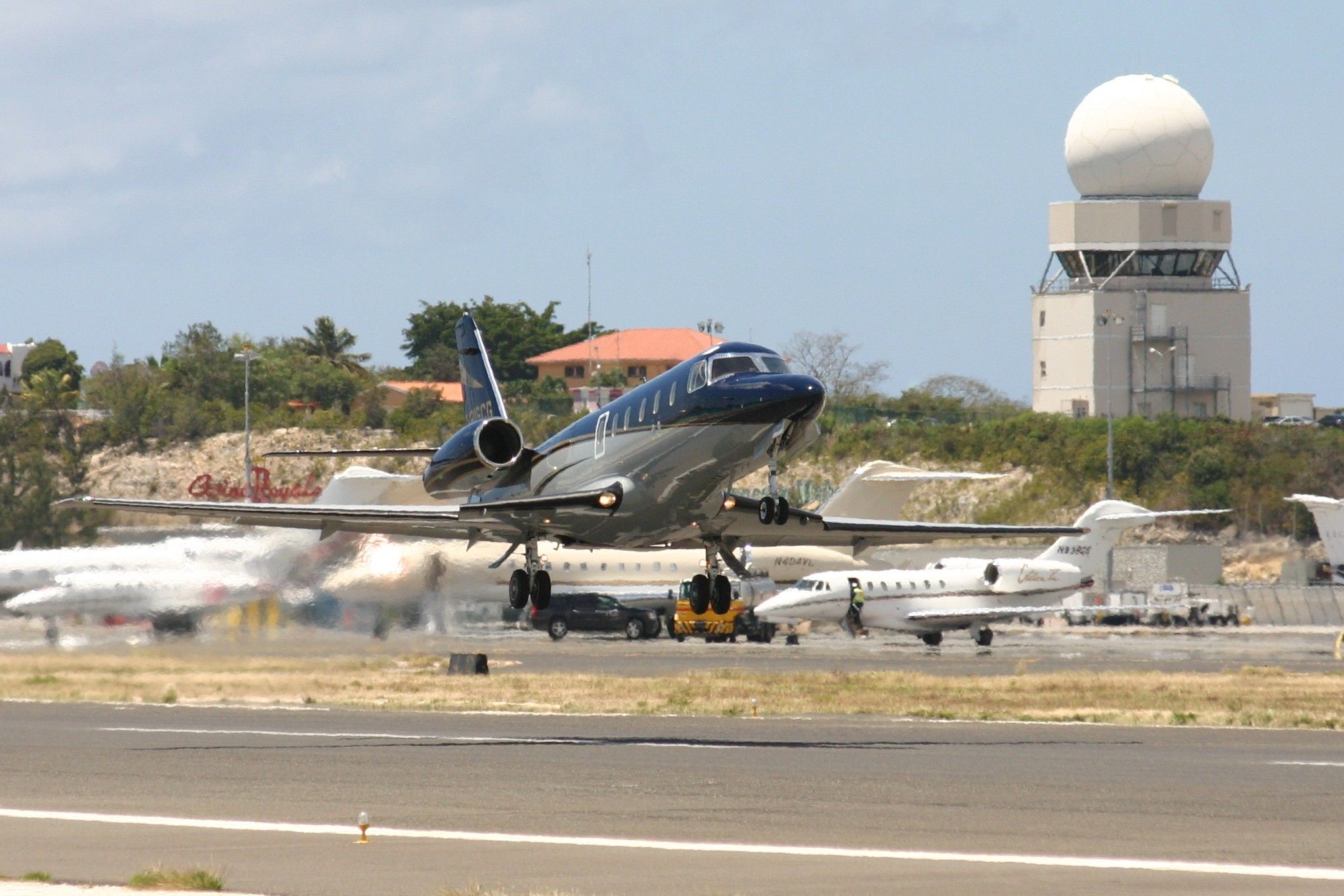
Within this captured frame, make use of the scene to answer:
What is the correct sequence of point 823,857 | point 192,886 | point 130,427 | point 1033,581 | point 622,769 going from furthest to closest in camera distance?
1. point 130,427
2. point 1033,581
3. point 622,769
4. point 823,857
5. point 192,886

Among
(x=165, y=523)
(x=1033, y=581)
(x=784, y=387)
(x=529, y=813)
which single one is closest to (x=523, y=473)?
(x=784, y=387)

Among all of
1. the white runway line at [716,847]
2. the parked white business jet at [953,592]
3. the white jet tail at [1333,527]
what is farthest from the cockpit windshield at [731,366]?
the white jet tail at [1333,527]

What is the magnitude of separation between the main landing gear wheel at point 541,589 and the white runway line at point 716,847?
1090cm

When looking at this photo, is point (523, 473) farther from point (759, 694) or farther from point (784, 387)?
point (759, 694)

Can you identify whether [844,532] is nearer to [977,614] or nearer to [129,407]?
[977,614]

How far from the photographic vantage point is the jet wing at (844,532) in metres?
31.3

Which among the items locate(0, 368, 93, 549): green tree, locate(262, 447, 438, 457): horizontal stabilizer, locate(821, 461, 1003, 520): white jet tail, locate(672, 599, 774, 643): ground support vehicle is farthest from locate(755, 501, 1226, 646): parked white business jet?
locate(262, 447, 438, 457): horizontal stabilizer

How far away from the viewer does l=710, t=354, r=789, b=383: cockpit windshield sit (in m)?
26.2

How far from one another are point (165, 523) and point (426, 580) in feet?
77.7

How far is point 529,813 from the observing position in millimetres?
20578

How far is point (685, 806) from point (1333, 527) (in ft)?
152

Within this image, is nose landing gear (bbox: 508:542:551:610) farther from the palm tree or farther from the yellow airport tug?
the palm tree

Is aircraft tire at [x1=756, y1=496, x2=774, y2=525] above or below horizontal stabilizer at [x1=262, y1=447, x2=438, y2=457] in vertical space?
below

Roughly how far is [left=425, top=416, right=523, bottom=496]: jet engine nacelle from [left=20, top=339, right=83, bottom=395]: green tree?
411 feet
